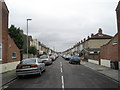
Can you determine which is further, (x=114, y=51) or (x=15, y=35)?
(x=15, y=35)

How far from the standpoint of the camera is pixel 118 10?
15672mm

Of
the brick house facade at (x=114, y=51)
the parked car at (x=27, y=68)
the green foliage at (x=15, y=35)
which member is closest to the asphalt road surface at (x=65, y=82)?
the parked car at (x=27, y=68)

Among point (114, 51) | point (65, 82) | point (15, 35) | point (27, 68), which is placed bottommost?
point (65, 82)

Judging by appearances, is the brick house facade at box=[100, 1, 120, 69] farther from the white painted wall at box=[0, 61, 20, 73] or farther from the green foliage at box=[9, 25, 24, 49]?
the green foliage at box=[9, 25, 24, 49]

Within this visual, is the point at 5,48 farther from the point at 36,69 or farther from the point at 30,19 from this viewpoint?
the point at 30,19

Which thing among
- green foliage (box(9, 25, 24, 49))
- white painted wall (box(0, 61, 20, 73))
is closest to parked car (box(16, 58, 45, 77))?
white painted wall (box(0, 61, 20, 73))

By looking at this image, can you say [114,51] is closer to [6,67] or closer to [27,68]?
[27,68]

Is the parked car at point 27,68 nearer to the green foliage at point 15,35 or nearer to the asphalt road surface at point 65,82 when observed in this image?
the asphalt road surface at point 65,82

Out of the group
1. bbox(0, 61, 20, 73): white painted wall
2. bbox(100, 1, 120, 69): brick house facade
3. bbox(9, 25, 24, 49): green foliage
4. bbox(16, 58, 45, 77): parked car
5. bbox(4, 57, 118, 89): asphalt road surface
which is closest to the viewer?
bbox(4, 57, 118, 89): asphalt road surface

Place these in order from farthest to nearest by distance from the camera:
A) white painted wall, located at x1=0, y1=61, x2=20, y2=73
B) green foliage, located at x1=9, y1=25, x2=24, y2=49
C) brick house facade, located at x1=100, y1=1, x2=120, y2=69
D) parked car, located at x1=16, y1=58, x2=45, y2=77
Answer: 1. green foliage, located at x1=9, y1=25, x2=24, y2=49
2. brick house facade, located at x1=100, y1=1, x2=120, y2=69
3. white painted wall, located at x1=0, y1=61, x2=20, y2=73
4. parked car, located at x1=16, y1=58, x2=45, y2=77

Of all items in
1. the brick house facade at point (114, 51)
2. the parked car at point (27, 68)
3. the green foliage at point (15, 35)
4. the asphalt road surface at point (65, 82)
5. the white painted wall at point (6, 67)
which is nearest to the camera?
the asphalt road surface at point (65, 82)

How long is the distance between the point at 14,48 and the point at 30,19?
16.1 ft

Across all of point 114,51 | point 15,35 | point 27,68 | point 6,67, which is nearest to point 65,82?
point 27,68

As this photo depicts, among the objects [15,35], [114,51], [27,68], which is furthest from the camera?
[15,35]
